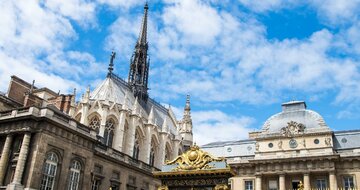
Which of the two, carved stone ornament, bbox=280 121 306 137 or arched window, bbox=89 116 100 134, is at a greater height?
arched window, bbox=89 116 100 134

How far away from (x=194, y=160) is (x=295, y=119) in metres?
29.8

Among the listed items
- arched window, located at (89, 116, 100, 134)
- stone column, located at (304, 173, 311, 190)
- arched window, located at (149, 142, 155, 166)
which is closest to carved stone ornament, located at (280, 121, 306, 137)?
stone column, located at (304, 173, 311, 190)

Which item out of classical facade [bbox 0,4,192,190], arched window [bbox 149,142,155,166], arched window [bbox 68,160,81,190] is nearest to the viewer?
classical facade [bbox 0,4,192,190]

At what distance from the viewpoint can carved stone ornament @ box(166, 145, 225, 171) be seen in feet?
47.8

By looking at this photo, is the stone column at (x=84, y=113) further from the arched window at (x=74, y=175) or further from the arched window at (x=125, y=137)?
the arched window at (x=74, y=175)

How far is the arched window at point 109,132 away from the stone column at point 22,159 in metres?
19.8

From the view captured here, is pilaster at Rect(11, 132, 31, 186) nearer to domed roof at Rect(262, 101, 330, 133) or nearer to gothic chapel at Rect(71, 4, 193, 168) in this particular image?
gothic chapel at Rect(71, 4, 193, 168)

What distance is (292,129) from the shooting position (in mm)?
41156

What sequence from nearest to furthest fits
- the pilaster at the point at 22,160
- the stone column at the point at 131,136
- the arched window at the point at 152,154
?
the pilaster at the point at 22,160
the stone column at the point at 131,136
the arched window at the point at 152,154

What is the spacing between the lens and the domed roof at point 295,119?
4073 centimetres

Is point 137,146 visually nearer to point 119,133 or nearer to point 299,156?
point 119,133

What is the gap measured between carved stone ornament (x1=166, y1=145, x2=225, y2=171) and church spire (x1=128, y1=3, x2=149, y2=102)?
50243mm

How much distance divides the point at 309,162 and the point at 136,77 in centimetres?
3797

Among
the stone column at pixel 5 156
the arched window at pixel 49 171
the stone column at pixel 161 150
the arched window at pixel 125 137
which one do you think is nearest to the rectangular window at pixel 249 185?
the arched window at pixel 125 137
